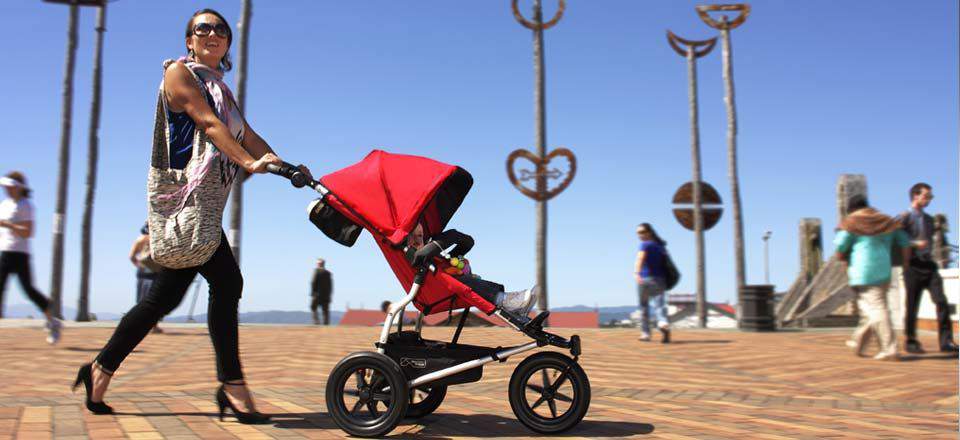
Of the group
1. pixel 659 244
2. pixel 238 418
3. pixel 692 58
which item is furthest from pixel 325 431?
pixel 692 58

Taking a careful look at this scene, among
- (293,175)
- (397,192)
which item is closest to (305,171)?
(293,175)

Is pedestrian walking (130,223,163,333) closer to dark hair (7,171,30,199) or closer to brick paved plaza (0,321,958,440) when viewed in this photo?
brick paved plaza (0,321,958,440)

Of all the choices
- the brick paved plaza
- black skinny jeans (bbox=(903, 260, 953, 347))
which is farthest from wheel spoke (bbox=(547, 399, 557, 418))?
black skinny jeans (bbox=(903, 260, 953, 347))

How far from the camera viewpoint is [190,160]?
154 inches

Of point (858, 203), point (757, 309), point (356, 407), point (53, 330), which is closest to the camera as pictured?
point (356, 407)

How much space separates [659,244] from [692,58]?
8.84 metres

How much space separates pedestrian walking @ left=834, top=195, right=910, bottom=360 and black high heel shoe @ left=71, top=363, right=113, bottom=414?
279 inches

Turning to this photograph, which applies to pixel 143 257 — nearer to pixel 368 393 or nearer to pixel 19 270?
pixel 19 270

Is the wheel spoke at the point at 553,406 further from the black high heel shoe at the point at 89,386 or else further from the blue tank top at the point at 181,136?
the black high heel shoe at the point at 89,386

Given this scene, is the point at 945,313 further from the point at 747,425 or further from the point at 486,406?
the point at 486,406

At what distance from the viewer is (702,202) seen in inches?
699

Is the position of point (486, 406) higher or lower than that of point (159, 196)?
lower

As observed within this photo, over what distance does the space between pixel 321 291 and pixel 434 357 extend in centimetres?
1436

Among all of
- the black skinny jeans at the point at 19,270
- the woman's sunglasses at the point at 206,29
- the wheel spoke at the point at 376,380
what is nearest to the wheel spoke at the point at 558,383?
the wheel spoke at the point at 376,380
